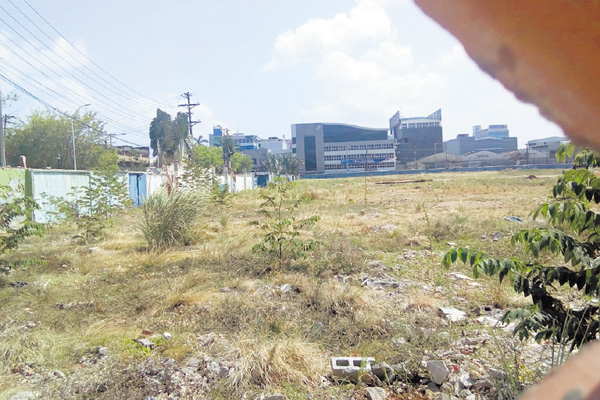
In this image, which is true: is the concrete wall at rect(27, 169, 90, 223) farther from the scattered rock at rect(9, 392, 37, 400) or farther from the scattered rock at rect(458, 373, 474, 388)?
the scattered rock at rect(458, 373, 474, 388)

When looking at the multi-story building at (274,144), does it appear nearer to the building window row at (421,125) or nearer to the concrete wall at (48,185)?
the building window row at (421,125)

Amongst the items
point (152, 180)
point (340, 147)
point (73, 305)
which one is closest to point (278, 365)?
point (73, 305)

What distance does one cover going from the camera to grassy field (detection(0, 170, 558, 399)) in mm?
3172

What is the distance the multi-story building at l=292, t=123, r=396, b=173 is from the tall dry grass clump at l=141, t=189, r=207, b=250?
80.6 metres

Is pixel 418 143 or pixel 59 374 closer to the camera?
pixel 59 374

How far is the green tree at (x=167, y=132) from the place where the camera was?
133 feet

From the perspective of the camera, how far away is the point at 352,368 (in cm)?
321

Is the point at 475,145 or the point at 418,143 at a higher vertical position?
the point at 418,143

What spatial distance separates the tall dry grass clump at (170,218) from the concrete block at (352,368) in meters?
6.04

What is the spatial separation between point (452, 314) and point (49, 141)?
1590 inches

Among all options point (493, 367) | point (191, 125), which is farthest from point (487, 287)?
point (191, 125)

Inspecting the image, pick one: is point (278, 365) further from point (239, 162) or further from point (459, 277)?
point (239, 162)

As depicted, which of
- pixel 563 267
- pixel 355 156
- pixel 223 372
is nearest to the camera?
pixel 563 267

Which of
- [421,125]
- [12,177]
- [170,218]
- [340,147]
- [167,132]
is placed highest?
[421,125]
